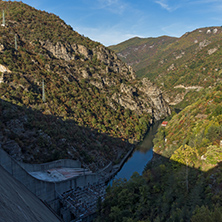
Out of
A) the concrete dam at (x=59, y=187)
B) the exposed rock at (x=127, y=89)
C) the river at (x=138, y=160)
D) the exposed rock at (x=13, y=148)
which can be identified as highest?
the exposed rock at (x=127, y=89)

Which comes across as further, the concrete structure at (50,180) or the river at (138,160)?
the river at (138,160)

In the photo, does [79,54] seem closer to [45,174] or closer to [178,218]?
[45,174]

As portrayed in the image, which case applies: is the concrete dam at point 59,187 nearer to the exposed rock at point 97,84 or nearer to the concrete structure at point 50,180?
the concrete structure at point 50,180

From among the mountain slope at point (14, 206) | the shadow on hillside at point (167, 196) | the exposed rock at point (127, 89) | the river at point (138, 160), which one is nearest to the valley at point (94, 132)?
the shadow on hillside at point (167, 196)

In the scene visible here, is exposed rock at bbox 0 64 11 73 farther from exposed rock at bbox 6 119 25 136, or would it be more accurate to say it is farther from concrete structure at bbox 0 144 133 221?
concrete structure at bbox 0 144 133 221

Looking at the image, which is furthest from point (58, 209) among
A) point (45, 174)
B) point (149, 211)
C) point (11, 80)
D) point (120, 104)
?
point (120, 104)

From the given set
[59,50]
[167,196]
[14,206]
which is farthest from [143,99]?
[14,206]

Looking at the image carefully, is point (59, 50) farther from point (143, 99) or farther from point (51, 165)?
point (51, 165)

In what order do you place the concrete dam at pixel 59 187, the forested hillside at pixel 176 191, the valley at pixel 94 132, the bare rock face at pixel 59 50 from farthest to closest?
the bare rock face at pixel 59 50
the concrete dam at pixel 59 187
the valley at pixel 94 132
the forested hillside at pixel 176 191
